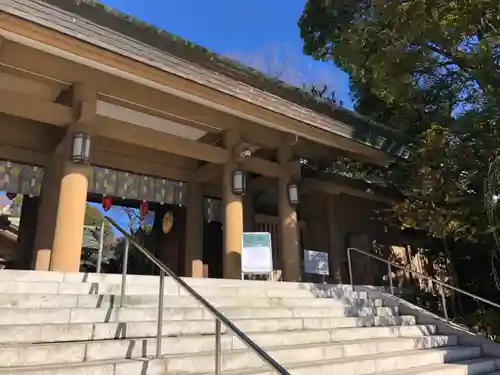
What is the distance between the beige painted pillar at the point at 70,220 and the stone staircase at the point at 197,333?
108cm

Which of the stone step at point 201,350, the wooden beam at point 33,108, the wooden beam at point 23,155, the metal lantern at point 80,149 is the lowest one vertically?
the stone step at point 201,350

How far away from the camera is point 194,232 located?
873cm

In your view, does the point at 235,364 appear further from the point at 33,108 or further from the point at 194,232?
the point at 194,232

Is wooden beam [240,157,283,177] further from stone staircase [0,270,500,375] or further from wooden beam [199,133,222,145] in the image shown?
stone staircase [0,270,500,375]

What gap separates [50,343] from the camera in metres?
3.01

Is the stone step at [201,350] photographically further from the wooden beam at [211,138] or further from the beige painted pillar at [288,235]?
the wooden beam at [211,138]

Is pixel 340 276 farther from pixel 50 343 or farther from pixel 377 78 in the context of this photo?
pixel 50 343

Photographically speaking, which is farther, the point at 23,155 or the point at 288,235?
the point at 288,235

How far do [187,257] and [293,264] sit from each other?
234cm

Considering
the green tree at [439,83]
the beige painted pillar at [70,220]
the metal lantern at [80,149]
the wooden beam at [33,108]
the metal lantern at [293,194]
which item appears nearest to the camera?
the beige painted pillar at [70,220]

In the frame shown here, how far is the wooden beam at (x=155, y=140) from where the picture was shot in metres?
6.39

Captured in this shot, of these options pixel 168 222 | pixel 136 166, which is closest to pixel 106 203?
pixel 136 166

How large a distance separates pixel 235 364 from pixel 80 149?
3.83 metres

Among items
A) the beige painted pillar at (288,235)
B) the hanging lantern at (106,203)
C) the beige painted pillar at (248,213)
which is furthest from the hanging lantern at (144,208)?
the beige painted pillar at (288,235)
